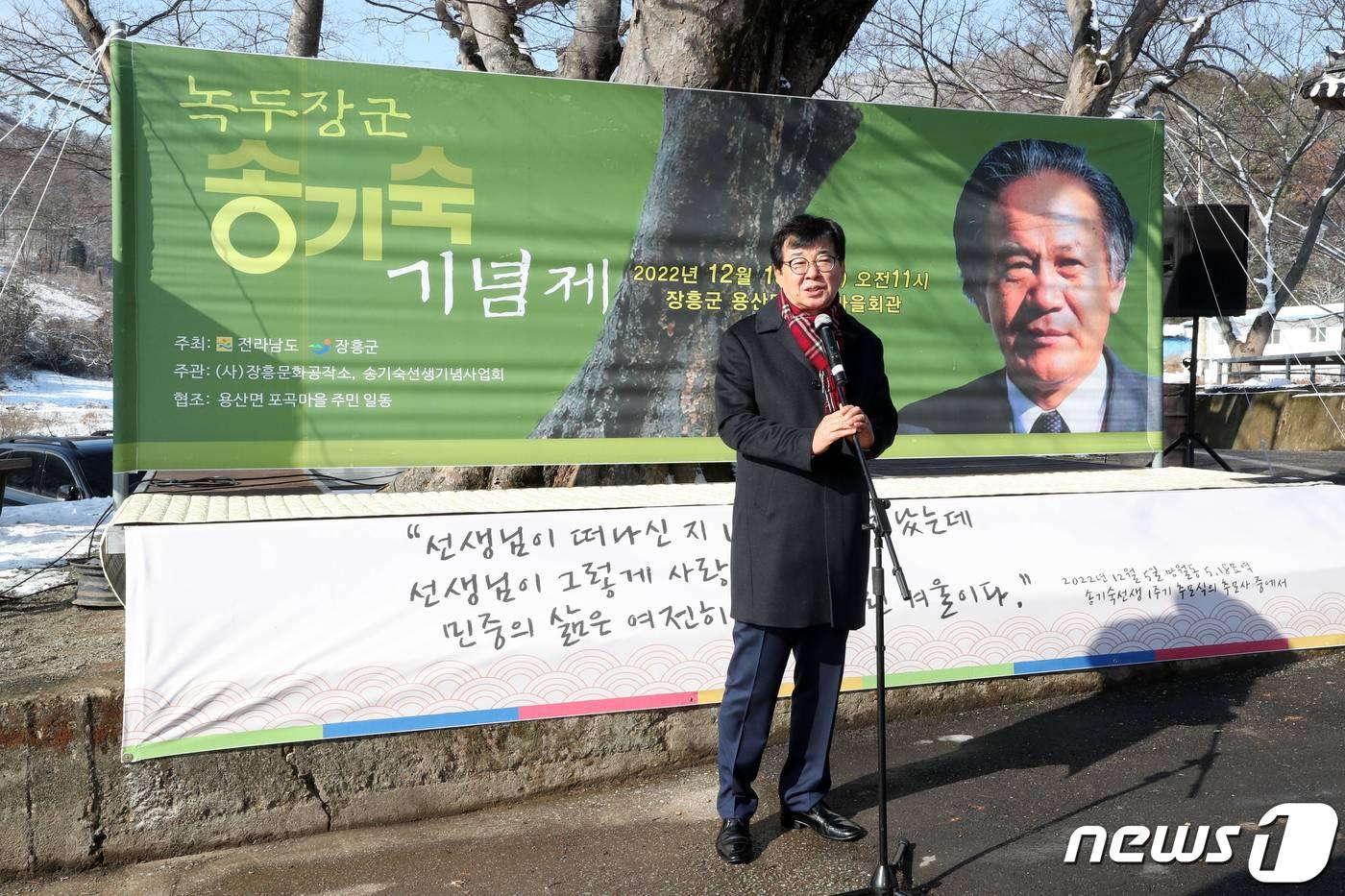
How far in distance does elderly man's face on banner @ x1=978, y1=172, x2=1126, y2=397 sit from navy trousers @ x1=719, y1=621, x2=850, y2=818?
2.76m

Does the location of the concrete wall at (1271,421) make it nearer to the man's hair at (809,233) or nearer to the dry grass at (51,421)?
the man's hair at (809,233)

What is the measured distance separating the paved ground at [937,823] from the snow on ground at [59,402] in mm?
27753

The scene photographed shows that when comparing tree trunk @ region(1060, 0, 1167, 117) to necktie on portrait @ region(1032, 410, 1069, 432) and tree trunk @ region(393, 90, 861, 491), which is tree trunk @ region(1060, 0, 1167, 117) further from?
tree trunk @ region(393, 90, 861, 491)

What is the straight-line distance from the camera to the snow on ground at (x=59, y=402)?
3297cm

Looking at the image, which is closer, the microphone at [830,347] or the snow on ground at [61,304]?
the microphone at [830,347]

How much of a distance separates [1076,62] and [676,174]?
30.6ft

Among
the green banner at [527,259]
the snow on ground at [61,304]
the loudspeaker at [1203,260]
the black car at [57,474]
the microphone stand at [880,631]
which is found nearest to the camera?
the microphone stand at [880,631]

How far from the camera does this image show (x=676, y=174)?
5.38 meters

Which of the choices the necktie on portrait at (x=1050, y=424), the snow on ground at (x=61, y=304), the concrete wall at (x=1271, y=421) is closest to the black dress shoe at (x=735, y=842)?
the necktie on portrait at (x=1050, y=424)

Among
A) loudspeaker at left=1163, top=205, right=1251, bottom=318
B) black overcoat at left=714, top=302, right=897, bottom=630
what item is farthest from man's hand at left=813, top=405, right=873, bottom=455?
loudspeaker at left=1163, top=205, right=1251, bottom=318

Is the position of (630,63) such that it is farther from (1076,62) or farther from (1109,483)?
(1076,62)

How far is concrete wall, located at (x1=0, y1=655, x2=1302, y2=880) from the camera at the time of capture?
12.2 ft

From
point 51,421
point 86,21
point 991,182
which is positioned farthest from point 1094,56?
point 51,421

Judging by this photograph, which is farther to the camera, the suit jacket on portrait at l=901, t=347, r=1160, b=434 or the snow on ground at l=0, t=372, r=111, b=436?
the snow on ground at l=0, t=372, r=111, b=436
